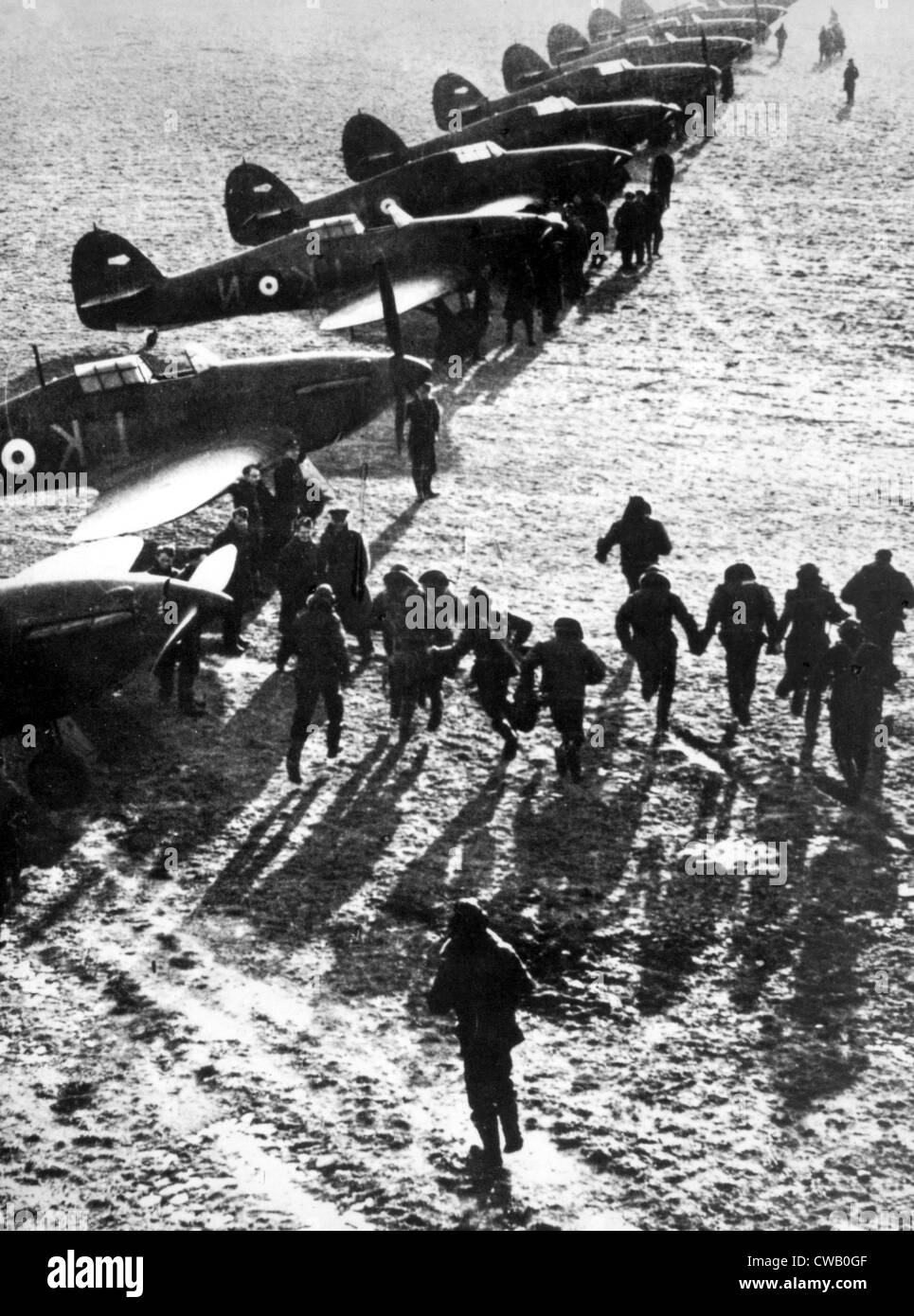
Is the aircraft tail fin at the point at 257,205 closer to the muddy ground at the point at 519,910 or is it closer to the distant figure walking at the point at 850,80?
the muddy ground at the point at 519,910

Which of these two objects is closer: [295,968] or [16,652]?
[295,968]

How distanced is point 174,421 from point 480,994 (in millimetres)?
11794

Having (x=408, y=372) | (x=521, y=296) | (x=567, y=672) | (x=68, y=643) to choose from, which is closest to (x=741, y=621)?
(x=567, y=672)

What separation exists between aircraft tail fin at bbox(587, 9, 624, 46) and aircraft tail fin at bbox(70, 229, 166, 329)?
29660 mm

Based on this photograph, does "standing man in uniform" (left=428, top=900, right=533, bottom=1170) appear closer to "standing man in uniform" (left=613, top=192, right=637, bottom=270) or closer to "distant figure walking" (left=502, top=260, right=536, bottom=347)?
"distant figure walking" (left=502, top=260, right=536, bottom=347)

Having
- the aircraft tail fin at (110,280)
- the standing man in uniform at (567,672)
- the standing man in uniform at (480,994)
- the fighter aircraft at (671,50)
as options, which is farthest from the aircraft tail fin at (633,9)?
the standing man in uniform at (480,994)

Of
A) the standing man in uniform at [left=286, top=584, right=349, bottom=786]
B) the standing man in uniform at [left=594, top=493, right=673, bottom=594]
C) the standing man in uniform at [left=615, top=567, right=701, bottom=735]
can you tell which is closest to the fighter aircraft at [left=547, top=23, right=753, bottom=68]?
the standing man in uniform at [left=594, top=493, right=673, bottom=594]

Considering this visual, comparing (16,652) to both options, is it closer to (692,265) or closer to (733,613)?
(733,613)

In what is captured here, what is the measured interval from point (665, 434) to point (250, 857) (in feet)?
36.3

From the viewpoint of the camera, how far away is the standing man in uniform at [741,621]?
1435 cm

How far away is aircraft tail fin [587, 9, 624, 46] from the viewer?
169ft

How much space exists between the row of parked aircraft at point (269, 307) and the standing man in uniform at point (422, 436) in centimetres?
138
